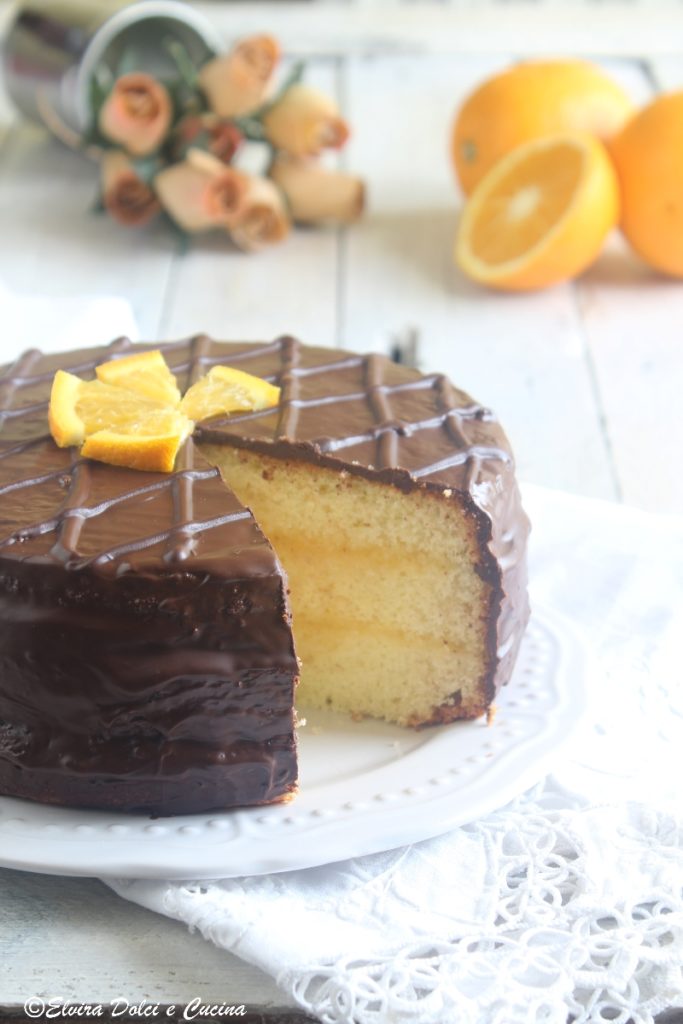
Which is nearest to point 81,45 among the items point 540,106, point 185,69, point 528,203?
point 185,69

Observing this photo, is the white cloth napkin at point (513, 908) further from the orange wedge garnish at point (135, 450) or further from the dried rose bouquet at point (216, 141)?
the dried rose bouquet at point (216, 141)

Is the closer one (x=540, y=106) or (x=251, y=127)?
(x=540, y=106)

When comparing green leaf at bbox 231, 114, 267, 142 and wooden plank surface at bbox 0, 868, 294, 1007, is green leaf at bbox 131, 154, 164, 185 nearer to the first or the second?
green leaf at bbox 231, 114, 267, 142

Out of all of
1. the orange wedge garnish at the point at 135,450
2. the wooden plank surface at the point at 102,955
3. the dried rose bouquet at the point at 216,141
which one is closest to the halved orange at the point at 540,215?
the dried rose bouquet at the point at 216,141

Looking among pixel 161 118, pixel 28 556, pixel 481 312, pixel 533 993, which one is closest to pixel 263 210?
pixel 161 118

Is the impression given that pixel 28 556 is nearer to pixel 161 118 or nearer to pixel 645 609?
pixel 645 609

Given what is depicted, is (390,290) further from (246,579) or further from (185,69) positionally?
(246,579)
